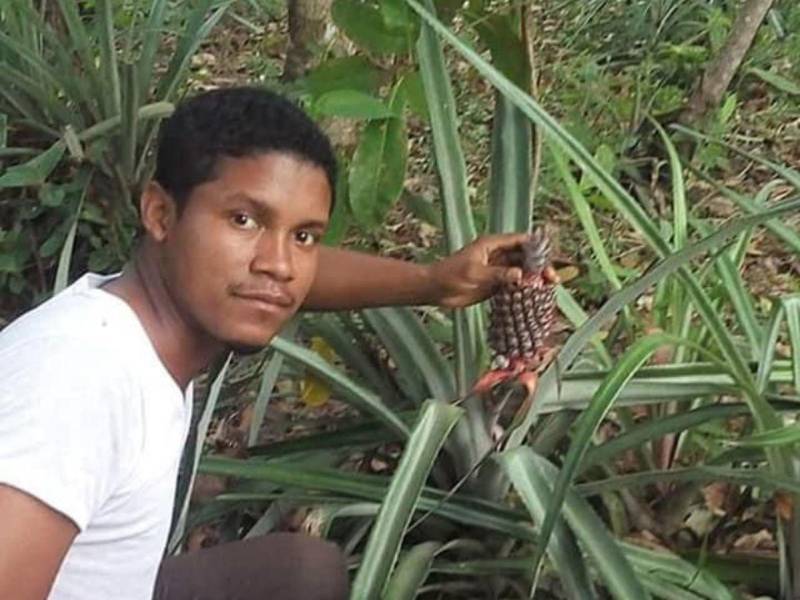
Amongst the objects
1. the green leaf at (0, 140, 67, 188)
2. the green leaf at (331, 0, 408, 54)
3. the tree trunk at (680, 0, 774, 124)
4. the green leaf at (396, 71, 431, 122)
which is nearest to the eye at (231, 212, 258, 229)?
the green leaf at (331, 0, 408, 54)

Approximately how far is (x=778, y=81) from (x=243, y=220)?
278 centimetres

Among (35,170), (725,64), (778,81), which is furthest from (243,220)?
(778,81)

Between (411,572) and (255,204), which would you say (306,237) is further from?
(411,572)

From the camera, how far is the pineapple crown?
2035 millimetres

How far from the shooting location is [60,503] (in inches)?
56.6

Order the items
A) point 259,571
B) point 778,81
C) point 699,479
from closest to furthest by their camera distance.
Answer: point 259,571 → point 699,479 → point 778,81

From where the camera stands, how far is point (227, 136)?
1669mm

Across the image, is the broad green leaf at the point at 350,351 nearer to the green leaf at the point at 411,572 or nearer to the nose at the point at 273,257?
the green leaf at the point at 411,572

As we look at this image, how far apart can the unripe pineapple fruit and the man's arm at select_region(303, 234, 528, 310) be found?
1.9 inches

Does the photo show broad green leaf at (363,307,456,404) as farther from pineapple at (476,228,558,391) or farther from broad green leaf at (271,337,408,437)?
pineapple at (476,228,558,391)

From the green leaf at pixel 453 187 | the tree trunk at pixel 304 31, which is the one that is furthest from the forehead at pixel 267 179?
the tree trunk at pixel 304 31

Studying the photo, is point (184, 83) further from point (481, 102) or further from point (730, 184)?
point (730, 184)

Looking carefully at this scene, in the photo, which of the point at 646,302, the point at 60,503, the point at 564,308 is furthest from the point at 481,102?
the point at 60,503

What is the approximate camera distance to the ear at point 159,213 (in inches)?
66.2
